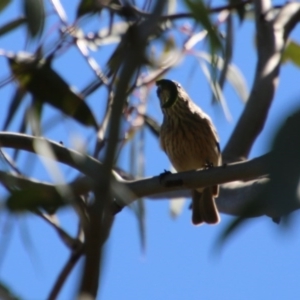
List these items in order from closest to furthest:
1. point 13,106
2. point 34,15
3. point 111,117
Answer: point 111,117 < point 34,15 < point 13,106

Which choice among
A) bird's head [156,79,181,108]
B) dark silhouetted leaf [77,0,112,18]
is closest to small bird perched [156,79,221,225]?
bird's head [156,79,181,108]

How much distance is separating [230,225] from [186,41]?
6.43 feet

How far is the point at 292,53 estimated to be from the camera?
2.86 meters

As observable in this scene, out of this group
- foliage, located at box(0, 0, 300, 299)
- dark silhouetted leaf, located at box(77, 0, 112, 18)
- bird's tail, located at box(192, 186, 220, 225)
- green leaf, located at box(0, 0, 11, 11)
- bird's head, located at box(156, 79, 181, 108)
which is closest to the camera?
foliage, located at box(0, 0, 300, 299)

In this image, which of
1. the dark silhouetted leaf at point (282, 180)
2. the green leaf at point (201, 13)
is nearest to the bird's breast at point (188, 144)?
the green leaf at point (201, 13)

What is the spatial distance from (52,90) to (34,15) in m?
0.49

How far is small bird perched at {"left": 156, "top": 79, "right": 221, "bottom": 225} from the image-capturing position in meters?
3.30

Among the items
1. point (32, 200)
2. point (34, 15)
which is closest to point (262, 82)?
point (34, 15)

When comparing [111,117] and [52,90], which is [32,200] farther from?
[52,90]

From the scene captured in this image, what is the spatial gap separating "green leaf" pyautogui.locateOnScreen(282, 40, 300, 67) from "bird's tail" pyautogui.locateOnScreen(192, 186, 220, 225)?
2.60 feet

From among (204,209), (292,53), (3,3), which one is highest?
(292,53)

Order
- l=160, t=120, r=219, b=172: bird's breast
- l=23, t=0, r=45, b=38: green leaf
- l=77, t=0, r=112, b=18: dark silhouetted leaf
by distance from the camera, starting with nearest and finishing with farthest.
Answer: l=23, t=0, r=45, b=38: green leaf
l=77, t=0, r=112, b=18: dark silhouetted leaf
l=160, t=120, r=219, b=172: bird's breast

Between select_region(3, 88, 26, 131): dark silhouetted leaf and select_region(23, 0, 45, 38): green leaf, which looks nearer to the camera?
select_region(23, 0, 45, 38): green leaf

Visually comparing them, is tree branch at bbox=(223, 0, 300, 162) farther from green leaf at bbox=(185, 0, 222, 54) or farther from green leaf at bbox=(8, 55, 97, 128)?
green leaf at bbox=(185, 0, 222, 54)
